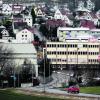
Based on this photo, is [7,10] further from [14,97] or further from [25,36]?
[14,97]

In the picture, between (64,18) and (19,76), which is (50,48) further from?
(64,18)

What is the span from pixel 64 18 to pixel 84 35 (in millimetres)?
19556

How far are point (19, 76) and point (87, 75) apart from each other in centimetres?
384

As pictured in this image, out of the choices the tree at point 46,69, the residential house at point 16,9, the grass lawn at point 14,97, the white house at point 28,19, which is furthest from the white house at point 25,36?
the grass lawn at point 14,97

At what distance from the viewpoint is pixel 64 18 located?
73.9 metres

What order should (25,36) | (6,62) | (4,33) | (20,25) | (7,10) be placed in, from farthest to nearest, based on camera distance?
(7,10) < (20,25) < (4,33) < (25,36) < (6,62)

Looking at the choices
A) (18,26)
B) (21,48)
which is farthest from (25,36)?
(21,48)

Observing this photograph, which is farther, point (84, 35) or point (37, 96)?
point (84, 35)

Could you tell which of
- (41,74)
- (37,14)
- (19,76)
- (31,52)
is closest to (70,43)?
(31,52)

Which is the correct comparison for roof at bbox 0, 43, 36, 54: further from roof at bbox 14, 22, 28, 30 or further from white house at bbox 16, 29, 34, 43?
roof at bbox 14, 22, 28, 30

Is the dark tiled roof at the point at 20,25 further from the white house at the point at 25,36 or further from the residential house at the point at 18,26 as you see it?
the white house at the point at 25,36

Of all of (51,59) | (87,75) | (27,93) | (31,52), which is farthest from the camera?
(51,59)

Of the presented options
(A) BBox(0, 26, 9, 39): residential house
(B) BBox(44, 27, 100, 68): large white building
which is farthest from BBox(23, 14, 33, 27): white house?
(B) BBox(44, 27, 100, 68): large white building

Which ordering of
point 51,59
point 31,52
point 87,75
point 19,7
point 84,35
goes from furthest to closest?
point 19,7 → point 84,35 → point 51,59 → point 31,52 → point 87,75
